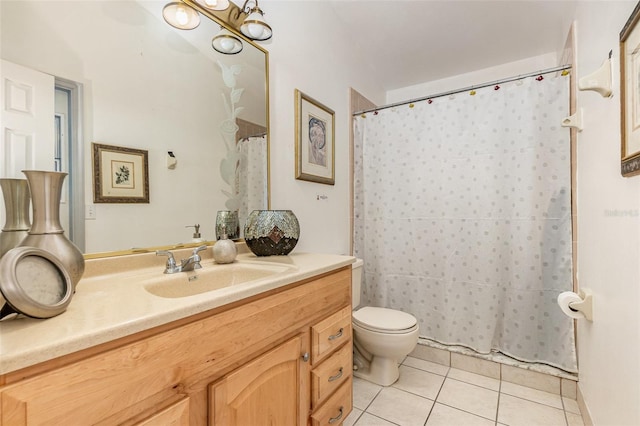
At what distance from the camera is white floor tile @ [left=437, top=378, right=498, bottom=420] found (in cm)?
165

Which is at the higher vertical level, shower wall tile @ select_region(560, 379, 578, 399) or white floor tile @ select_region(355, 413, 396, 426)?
shower wall tile @ select_region(560, 379, 578, 399)

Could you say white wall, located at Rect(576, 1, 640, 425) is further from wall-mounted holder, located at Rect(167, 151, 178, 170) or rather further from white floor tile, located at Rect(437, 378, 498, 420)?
wall-mounted holder, located at Rect(167, 151, 178, 170)

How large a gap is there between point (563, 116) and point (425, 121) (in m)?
0.80

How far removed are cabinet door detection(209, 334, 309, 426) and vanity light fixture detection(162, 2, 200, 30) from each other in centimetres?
130

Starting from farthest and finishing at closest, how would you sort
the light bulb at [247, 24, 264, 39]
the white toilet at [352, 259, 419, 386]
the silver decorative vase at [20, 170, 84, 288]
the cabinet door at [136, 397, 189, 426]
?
the white toilet at [352, 259, 419, 386] < the light bulb at [247, 24, 264, 39] < the silver decorative vase at [20, 170, 84, 288] < the cabinet door at [136, 397, 189, 426]

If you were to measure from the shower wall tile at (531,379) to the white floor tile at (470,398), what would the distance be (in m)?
0.19

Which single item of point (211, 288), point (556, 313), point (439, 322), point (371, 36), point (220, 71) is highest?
A: point (371, 36)

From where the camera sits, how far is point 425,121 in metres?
2.21

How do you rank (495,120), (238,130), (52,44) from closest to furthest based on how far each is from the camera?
1. (52,44)
2. (238,130)
3. (495,120)

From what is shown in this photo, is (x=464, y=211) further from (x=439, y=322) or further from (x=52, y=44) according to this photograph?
(x=52, y=44)

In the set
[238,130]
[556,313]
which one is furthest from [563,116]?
[238,130]

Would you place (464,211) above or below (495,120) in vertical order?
below

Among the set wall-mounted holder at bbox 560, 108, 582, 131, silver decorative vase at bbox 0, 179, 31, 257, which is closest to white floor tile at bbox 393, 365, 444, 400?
wall-mounted holder at bbox 560, 108, 582, 131

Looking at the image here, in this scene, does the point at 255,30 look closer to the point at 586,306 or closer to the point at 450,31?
the point at 450,31
